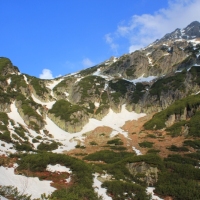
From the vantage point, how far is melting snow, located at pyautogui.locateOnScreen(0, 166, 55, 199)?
29158mm

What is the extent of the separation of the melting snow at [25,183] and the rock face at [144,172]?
57.8ft

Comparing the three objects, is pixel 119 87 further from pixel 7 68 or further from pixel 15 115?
pixel 15 115

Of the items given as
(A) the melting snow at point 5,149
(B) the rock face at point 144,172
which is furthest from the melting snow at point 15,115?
(B) the rock face at point 144,172

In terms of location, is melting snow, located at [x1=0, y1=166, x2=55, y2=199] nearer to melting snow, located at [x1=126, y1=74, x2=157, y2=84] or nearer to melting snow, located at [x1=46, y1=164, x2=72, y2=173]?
melting snow, located at [x1=46, y1=164, x2=72, y2=173]

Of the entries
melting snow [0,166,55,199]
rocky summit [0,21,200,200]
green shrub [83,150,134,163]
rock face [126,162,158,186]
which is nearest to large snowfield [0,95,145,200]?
melting snow [0,166,55,199]

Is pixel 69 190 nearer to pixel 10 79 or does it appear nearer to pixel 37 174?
pixel 37 174

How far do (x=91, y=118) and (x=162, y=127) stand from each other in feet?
125

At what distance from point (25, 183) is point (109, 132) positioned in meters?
71.1

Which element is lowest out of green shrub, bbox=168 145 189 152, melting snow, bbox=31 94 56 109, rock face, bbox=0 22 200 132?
green shrub, bbox=168 145 189 152

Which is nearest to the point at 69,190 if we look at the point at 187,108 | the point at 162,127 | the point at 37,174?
the point at 37,174

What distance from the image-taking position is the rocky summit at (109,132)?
114 ft

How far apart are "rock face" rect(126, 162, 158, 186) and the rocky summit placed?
18 centimetres

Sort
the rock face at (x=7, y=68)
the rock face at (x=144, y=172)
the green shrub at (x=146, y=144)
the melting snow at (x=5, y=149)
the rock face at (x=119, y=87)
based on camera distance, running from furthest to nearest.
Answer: the rock face at (x=7, y=68)
the rock face at (x=119, y=87)
the green shrub at (x=146, y=144)
the melting snow at (x=5, y=149)
the rock face at (x=144, y=172)

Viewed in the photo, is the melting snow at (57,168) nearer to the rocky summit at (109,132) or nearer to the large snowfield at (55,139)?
the large snowfield at (55,139)
